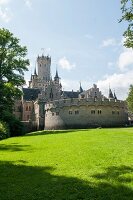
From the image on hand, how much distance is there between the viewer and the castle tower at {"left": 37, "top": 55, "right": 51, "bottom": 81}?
110188 mm

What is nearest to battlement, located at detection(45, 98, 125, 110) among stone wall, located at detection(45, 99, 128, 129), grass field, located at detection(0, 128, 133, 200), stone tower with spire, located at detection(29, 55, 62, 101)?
stone wall, located at detection(45, 99, 128, 129)

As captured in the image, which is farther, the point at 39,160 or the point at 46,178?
the point at 39,160

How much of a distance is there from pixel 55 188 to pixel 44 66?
104m

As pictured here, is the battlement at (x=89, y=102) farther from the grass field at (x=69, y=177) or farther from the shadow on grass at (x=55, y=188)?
the shadow on grass at (x=55, y=188)

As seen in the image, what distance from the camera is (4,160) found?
48.6ft

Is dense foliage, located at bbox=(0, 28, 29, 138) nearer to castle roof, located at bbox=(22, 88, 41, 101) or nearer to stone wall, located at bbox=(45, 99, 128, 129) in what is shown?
stone wall, located at bbox=(45, 99, 128, 129)

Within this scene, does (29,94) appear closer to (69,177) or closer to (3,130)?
(3,130)

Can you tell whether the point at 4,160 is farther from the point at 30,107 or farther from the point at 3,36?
the point at 30,107

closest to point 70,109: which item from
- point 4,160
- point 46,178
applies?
point 4,160

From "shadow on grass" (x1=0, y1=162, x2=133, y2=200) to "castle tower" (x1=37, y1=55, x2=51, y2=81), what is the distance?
326ft

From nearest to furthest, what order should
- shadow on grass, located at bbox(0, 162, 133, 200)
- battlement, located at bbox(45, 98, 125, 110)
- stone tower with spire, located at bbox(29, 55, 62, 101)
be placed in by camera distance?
1. shadow on grass, located at bbox(0, 162, 133, 200)
2. battlement, located at bbox(45, 98, 125, 110)
3. stone tower with spire, located at bbox(29, 55, 62, 101)

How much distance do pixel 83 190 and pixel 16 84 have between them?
33390 millimetres

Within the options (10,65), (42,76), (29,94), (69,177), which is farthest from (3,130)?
(42,76)

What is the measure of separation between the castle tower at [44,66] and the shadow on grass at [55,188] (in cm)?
9935
